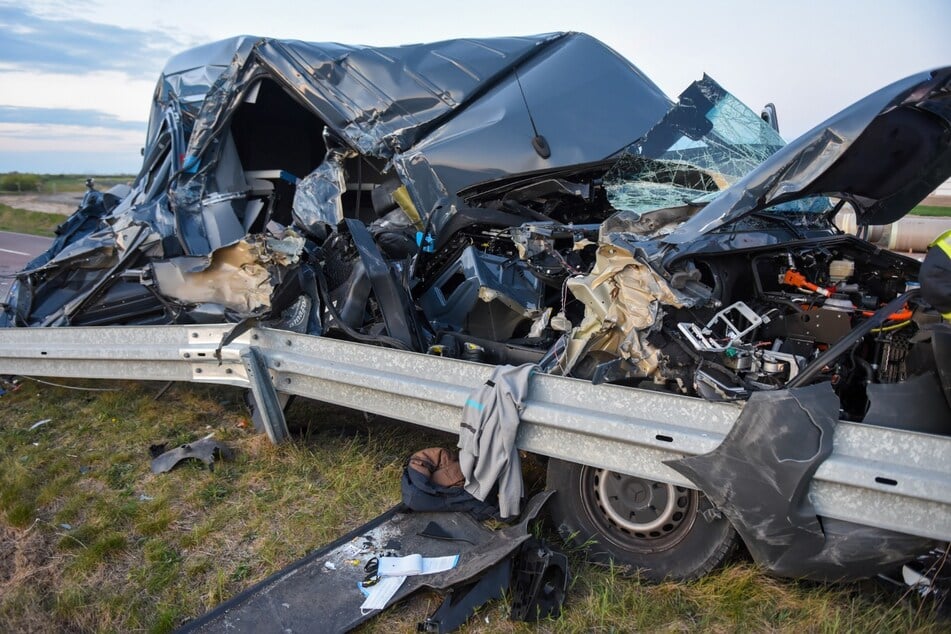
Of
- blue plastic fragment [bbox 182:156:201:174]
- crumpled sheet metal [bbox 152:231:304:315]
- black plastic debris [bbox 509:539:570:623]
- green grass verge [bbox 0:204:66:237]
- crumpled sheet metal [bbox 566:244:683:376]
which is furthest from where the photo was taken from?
green grass verge [bbox 0:204:66:237]

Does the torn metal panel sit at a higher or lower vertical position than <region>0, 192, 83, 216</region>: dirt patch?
higher

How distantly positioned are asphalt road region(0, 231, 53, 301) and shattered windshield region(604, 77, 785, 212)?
25.9ft

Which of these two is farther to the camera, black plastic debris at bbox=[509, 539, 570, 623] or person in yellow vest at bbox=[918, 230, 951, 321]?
black plastic debris at bbox=[509, 539, 570, 623]

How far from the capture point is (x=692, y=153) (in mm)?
3850

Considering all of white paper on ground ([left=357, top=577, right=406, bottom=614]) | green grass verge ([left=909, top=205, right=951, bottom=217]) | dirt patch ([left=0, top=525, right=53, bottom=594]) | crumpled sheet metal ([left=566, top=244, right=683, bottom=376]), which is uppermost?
crumpled sheet metal ([left=566, top=244, right=683, bottom=376])

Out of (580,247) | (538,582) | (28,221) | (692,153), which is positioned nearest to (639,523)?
(538,582)

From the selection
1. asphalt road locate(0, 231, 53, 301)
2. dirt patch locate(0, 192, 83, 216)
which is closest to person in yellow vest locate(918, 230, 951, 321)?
asphalt road locate(0, 231, 53, 301)

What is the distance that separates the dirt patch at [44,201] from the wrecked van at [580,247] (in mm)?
19672

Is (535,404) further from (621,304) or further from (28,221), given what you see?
(28,221)

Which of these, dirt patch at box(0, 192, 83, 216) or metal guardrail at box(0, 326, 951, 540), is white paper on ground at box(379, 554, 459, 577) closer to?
metal guardrail at box(0, 326, 951, 540)

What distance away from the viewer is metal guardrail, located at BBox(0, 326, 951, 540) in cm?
207

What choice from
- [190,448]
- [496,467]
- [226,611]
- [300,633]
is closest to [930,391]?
[496,467]

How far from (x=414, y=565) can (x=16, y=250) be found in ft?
41.7

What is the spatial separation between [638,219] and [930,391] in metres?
1.29
